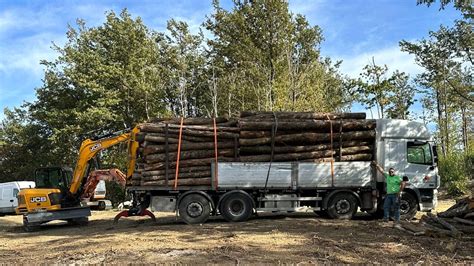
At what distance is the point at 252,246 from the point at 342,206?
5.84m

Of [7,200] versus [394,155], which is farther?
[7,200]

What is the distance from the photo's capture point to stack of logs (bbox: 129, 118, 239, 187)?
570 inches

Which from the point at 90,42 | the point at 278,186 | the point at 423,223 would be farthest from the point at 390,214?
the point at 90,42

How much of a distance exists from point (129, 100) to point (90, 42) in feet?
18.7

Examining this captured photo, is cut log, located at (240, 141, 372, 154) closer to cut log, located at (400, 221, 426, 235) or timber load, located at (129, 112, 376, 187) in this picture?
timber load, located at (129, 112, 376, 187)

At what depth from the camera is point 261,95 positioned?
28.5 m

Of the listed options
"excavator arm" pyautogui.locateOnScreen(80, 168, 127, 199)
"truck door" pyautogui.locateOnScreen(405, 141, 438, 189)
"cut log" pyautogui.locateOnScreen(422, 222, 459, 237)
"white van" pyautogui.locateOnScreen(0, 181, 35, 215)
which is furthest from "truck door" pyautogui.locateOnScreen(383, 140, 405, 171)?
"white van" pyautogui.locateOnScreen(0, 181, 35, 215)

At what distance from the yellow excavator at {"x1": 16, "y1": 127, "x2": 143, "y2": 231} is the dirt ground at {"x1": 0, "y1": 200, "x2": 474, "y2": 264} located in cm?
286

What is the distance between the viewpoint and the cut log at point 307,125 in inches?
580

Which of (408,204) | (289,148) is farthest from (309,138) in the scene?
(408,204)

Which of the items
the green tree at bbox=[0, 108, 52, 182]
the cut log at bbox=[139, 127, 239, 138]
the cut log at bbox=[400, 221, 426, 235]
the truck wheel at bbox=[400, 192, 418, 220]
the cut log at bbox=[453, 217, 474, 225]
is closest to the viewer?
the cut log at bbox=[400, 221, 426, 235]

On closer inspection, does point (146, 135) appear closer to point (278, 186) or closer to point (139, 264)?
point (278, 186)

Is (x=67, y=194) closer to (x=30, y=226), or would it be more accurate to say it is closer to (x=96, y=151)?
(x=30, y=226)

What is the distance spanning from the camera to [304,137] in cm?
1482
